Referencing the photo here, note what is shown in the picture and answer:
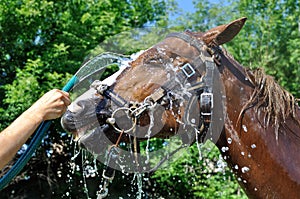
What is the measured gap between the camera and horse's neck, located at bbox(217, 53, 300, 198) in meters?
2.11

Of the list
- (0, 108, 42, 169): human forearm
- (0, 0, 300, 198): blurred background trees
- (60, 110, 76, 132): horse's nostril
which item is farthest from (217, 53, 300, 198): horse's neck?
(0, 0, 300, 198): blurred background trees

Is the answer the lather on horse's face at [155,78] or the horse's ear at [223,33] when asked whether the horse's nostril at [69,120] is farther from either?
the horse's ear at [223,33]

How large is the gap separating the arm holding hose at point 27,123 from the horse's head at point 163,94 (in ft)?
0.83

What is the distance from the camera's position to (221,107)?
7.16 feet

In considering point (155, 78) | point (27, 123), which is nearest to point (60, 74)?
point (155, 78)

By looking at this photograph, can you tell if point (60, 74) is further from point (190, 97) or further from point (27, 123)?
point (27, 123)

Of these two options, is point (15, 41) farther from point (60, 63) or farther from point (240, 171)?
point (240, 171)

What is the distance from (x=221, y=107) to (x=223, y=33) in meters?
0.36

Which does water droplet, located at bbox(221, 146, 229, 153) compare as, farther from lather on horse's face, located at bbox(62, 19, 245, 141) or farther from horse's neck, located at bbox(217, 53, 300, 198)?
lather on horse's face, located at bbox(62, 19, 245, 141)

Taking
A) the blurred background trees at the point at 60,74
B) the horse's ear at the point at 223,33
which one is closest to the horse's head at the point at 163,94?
the horse's ear at the point at 223,33

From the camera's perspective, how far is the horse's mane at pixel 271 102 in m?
2.19

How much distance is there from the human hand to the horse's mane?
0.84m

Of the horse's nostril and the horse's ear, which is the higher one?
the horse's ear

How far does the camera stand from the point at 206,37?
7.43 ft
